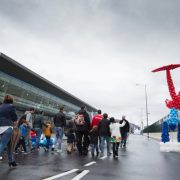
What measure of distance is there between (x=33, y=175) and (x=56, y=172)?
0.71 meters

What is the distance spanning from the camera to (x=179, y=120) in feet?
54.4

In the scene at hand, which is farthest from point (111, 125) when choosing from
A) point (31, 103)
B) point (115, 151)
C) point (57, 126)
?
point (31, 103)

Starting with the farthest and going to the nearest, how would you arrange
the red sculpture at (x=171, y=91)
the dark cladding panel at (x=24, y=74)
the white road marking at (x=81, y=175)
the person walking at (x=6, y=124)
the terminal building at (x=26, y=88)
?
the terminal building at (x=26, y=88) < the dark cladding panel at (x=24, y=74) < the red sculpture at (x=171, y=91) < the person walking at (x=6, y=124) < the white road marking at (x=81, y=175)

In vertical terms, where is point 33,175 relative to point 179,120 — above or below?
below

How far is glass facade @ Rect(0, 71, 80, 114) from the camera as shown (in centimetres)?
3549

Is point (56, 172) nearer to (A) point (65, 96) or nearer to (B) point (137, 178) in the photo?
(B) point (137, 178)

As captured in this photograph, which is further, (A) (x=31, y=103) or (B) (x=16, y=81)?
(A) (x=31, y=103)

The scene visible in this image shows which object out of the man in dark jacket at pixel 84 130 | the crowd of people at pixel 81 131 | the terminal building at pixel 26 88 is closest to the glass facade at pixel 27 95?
the terminal building at pixel 26 88

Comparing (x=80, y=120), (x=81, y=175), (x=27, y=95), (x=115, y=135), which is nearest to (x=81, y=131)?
(x=80, y=120)

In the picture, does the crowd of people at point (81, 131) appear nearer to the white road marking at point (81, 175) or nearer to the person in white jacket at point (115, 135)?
the person in white jacket at point (115, 135)

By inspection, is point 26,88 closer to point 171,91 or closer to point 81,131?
point 171,91

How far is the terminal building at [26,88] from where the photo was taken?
113 ft

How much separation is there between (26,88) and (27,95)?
1.54 meters

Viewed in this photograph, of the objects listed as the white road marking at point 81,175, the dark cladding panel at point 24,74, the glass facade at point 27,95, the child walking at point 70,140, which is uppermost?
the dark cladding panel at point 24,74
